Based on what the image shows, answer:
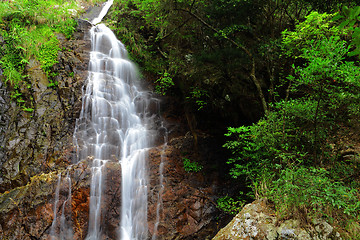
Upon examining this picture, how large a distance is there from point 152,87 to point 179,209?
231 inches

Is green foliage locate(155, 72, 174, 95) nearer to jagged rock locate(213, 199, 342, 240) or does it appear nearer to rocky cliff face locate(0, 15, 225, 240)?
rocky cliff face locate(0, 15, 225, 240)

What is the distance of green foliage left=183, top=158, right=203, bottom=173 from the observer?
789cm

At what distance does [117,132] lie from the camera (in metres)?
7.83

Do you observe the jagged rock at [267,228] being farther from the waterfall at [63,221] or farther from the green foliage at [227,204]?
the waterfall at [63,221]

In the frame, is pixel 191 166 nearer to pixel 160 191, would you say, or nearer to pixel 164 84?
pixel 160 191

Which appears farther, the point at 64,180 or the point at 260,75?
the point at 260,75

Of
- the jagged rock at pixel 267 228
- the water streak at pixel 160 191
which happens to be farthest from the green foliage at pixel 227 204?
the jagged rock at pixel 267 228

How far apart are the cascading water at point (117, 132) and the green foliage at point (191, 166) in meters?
1.59

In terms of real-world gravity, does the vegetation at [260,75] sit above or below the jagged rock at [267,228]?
above

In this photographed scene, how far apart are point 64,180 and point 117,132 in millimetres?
2368

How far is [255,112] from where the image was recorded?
769 centimetres

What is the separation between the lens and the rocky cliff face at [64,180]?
586 centimetres

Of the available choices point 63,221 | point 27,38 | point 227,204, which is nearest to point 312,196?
point 227,204

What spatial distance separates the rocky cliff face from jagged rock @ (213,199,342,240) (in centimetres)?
338
